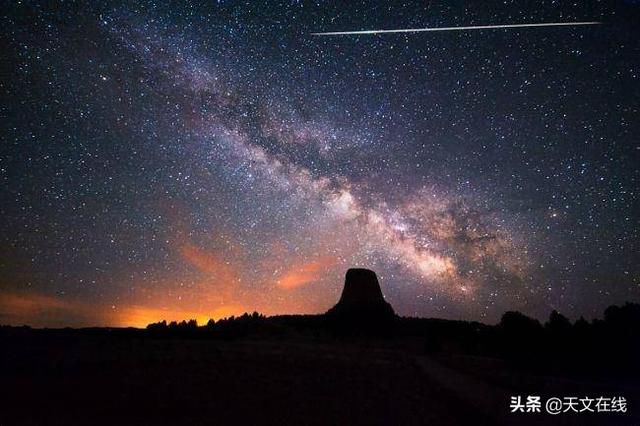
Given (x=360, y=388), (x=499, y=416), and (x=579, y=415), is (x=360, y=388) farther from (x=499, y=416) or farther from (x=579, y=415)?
(x=579, y=415)

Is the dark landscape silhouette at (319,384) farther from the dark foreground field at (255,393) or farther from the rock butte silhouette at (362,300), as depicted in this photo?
the rock butte silhouette at (362,300)

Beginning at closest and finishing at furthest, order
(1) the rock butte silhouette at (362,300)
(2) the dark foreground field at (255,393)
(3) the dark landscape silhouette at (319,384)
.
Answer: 1. (2) the dark foreground field at (255,393)
2. (3) the dark landscape silhouette at (319,384)
3. (1) the rock butte silhouette at (362,300)

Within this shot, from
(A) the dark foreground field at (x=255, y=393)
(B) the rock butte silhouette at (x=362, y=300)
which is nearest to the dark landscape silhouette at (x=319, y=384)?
(A) the dark foreground field at (x=255, y=393)

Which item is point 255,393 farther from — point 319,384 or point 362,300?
point 362,300

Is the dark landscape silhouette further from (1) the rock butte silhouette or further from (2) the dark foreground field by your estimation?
(1) the rock butte silhouette

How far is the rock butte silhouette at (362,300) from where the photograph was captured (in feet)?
126

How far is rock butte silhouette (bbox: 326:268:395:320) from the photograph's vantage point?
38531 mm

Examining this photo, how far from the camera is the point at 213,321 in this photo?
3503cm

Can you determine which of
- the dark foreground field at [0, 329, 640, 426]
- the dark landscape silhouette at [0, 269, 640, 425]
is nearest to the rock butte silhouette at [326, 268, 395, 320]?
the dark landscape silhouette at [0, 269, 640, 425]

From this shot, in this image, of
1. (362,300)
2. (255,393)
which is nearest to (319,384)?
(255,393)

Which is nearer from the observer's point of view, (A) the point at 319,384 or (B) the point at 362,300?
(A) the point at 319,384

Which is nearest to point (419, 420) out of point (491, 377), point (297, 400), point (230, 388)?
point (297, 400)

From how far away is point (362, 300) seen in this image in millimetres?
40844

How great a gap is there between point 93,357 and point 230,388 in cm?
768
